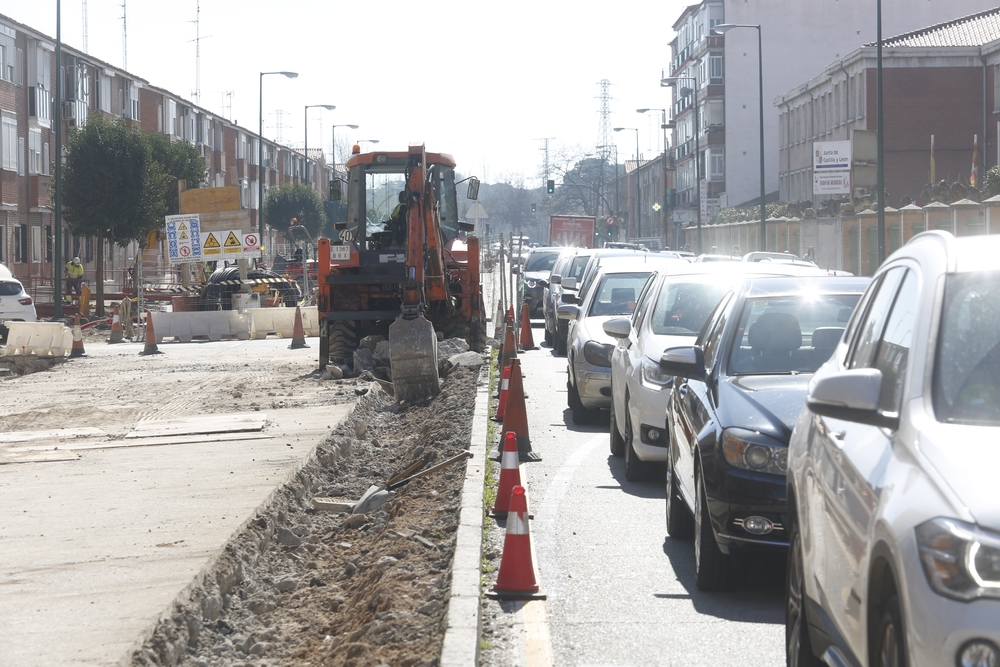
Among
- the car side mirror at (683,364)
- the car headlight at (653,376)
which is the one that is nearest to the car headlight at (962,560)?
the car side mirror at (683,364)

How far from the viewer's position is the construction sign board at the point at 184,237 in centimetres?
3278

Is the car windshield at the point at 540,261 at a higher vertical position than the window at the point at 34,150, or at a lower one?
lower

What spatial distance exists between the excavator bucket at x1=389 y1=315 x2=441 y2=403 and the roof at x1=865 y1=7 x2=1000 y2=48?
43406 millimetres

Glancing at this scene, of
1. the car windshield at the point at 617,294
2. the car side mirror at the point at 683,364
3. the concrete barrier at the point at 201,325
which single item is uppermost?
the car windshield at the point at 617,294

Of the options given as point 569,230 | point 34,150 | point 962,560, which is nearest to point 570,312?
point 962,560

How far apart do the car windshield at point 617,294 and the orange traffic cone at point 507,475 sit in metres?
6.73

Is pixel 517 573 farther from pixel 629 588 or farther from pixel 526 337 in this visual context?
pixel 526 337

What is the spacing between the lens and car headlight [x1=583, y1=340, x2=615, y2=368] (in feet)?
41.6

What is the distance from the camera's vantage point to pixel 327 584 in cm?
730

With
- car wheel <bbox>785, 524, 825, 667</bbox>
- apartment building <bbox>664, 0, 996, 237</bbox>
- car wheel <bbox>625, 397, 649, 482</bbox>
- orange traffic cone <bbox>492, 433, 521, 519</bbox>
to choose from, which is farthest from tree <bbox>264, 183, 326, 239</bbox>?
car wheel <bbox>785, 524, 825, 667</bbox>

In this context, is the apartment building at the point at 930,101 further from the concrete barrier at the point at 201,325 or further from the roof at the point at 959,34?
the concrete barrier at the point at 201,325

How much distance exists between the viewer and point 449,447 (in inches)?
445

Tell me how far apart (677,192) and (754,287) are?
306 ft

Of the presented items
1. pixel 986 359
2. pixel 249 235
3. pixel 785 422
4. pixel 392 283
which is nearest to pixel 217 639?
pixel 785 422
